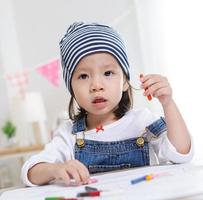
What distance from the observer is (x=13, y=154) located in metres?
1.94

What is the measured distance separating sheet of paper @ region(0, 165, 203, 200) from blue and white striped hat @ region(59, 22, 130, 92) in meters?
0.27

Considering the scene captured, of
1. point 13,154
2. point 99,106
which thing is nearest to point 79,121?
point 99,106

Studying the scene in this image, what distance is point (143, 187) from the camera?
507mm

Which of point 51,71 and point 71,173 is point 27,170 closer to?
point 71,173

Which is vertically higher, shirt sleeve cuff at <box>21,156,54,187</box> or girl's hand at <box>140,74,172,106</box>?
girl's hand at <box>140,74,172,106</box>

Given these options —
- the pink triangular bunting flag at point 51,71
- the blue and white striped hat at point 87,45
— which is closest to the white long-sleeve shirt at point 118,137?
the blue and white striped hat at point 87,45

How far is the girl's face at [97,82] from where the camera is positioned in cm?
79

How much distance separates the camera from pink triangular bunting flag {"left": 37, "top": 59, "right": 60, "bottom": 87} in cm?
225

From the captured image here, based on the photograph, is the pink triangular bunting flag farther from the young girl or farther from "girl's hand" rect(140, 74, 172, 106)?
"girl's hand" rect(140, 74, 172, 106)

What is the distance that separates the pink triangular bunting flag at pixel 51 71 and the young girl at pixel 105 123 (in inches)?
53.6

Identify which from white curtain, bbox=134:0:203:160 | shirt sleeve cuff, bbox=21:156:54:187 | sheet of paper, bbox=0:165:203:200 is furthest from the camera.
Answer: white curtain, bbox=134:0:203:160

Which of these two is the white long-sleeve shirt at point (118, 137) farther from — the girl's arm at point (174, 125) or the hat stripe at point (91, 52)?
the hat stripe at point (91, 52)

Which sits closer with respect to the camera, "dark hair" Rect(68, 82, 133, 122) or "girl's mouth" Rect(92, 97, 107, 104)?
"girl's mouth" Rect(92, 97, 107, 104)

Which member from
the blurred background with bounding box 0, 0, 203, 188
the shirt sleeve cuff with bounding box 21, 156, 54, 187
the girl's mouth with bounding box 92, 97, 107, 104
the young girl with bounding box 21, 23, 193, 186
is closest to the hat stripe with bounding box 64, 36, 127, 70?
the young girl with bounding box 21, 23, 193, 186
